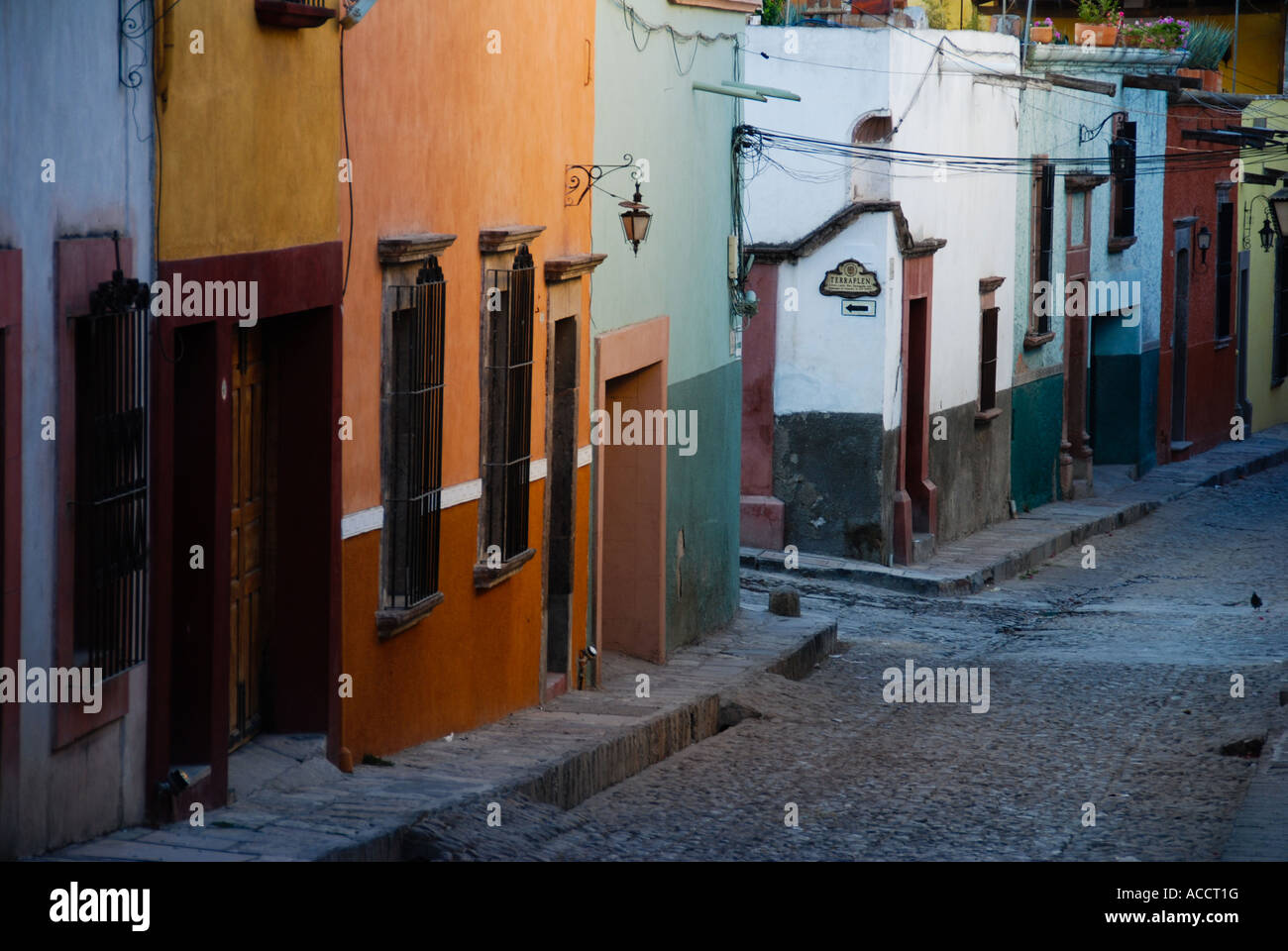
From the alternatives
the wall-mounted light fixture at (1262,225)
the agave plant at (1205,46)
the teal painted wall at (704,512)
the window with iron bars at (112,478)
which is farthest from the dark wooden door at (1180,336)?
the window with iron bars at (112,478)

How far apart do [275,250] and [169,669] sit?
1761mm

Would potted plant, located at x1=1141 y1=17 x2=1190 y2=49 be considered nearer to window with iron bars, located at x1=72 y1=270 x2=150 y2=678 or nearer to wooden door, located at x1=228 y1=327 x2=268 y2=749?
wooden door, located at x1=228 y1=327 x2=268 y2=749

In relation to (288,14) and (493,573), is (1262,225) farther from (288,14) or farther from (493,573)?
(288,14)

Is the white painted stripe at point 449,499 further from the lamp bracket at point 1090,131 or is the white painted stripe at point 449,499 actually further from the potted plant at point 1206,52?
the potted plant at point 1206,52

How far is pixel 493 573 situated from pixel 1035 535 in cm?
1345

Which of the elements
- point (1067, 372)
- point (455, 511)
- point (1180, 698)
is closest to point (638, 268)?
point (455, 511)

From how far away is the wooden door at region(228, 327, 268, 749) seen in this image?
7.99 metres

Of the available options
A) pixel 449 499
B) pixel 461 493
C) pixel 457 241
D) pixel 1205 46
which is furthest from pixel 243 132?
pixel 1205 46

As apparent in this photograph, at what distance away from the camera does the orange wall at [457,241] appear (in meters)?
8.72

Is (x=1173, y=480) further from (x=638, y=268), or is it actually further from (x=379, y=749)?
(x=379, y=749)

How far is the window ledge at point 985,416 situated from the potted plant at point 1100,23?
6514mm

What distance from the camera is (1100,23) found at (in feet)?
95.7
